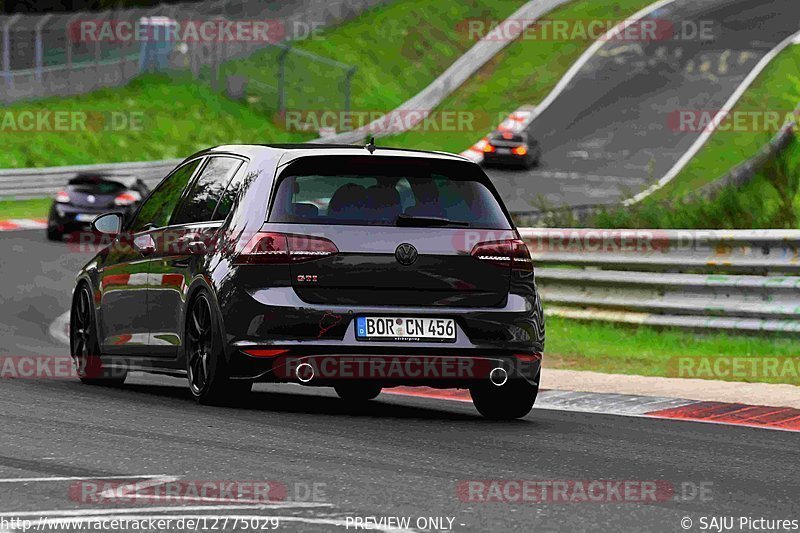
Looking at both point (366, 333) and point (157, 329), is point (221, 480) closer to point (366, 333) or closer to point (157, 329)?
point (366, 333)

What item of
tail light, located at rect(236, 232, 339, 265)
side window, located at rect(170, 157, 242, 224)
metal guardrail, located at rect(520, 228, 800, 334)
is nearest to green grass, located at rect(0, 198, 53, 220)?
metal guardrail, located at rect(520, 228, 800, 334)

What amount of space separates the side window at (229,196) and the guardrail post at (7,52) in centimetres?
3415

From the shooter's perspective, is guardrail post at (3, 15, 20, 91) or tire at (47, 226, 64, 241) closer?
tire at (47, 226, 64, 241)

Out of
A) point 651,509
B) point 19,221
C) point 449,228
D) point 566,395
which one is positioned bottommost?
point 19,221

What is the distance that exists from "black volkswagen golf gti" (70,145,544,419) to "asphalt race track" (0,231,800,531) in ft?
1.01

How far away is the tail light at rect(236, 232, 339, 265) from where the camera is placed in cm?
1020

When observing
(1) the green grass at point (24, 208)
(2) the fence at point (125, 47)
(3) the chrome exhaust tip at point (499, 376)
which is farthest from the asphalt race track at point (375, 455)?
(2) the fence at point (125, 47)

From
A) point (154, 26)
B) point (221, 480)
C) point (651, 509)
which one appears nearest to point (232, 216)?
point (221, 480)

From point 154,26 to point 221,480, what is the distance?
43460 mm

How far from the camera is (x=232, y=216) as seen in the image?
34.9 ft

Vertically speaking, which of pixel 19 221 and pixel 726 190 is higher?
pixel 726 190

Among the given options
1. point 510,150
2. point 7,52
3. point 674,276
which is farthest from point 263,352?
point 510,150

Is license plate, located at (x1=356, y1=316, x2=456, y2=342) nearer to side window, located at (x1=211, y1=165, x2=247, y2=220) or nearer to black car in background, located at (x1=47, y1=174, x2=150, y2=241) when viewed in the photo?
side window, located at (x1=211, y1=165, x2=247, y2=220)

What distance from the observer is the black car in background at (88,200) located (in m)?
30.6
